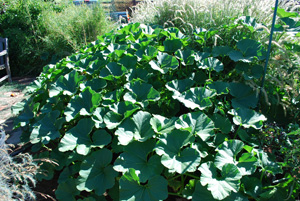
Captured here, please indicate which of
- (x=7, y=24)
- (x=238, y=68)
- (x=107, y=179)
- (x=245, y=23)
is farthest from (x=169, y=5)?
(x=7, y=24)

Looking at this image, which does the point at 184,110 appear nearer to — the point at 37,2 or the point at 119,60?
the point at 119,60

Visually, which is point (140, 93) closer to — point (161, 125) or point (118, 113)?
point (118, 113)

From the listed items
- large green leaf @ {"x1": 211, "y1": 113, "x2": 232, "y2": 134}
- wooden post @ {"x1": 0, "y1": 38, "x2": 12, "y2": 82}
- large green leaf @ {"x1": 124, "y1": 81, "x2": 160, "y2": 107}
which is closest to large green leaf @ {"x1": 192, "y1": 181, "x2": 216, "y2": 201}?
large green leaf @ {"x1": 211, "y1": 113, "x2": 232, "y2": 134}

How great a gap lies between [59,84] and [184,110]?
1194 mm

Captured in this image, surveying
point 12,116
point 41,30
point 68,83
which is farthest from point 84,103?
point 41,30

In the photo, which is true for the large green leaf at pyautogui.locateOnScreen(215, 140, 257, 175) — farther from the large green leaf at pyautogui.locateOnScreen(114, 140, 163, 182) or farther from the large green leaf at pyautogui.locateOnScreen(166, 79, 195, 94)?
the large green leaf at pyautogui.locateOnScreen(166, 79, 195, 94)

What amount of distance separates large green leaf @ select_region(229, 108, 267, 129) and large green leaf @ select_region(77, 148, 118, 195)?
963mm

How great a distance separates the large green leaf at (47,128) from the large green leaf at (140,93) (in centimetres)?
60

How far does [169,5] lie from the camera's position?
3.55 m

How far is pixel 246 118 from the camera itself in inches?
71.5

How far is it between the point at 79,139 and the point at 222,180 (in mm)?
1060

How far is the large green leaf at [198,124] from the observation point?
65.8 inches

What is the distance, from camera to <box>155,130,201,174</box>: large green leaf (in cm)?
151

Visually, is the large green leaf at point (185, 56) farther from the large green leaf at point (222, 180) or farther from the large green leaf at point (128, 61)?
the large green leaf at point (222, 180)
